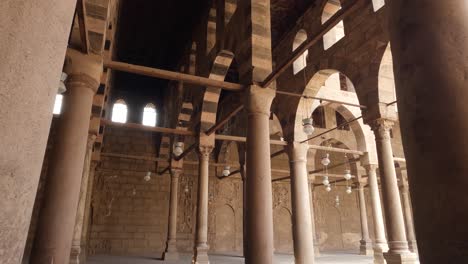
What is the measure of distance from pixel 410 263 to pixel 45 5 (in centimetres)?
894

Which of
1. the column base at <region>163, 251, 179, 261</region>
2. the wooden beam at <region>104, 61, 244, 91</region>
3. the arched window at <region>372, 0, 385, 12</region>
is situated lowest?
the column base at <region>163, 251, 179, 261</region>

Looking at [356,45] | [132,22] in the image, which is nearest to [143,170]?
[132,22]

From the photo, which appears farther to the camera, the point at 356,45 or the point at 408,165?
the point at 356,45

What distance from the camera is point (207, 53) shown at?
10898mm

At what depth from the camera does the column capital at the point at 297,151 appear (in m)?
11.1

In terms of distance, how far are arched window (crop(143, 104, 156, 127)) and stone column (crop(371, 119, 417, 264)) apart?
42.3ft

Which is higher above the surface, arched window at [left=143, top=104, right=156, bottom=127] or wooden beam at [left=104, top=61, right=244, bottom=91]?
arched window at [left=143, top=104, right=156, bottom=127]

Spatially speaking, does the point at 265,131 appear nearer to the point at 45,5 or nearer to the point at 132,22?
the point at 45,5

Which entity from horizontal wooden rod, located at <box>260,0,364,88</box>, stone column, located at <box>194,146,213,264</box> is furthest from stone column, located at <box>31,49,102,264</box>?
stone column, located at <box>194,146,213,264</box>

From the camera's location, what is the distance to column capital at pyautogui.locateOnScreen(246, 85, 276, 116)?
6676 mm

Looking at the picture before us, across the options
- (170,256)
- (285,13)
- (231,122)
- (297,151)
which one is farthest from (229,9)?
(231,122)

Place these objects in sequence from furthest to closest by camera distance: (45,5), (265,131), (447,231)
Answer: (265,131), (447,231), (45,5)

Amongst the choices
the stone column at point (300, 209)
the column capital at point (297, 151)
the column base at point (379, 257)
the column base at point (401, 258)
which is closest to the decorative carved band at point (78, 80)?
the stone column at point (300, 209)

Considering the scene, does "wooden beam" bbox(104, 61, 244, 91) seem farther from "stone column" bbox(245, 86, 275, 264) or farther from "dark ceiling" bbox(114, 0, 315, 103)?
"dark ceiling" bbox(114, 0, 315, 103)
